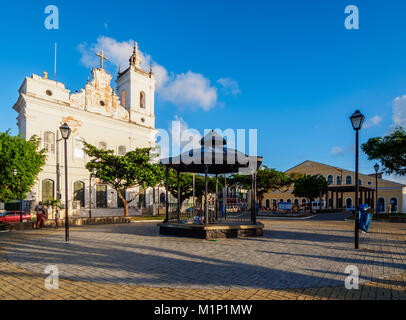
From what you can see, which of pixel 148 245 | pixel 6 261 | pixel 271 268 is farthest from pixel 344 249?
pixel 6 261

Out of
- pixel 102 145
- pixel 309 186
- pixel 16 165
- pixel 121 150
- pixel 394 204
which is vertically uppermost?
pixel 102 145

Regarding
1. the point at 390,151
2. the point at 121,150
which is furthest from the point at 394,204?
the point at 121,150

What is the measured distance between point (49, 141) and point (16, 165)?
5.98m

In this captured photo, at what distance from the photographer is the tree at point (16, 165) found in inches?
834

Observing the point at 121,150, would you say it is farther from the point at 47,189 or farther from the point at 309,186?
the point at 309,186

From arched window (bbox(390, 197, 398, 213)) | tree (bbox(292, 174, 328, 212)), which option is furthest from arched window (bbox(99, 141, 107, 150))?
arched window (bbox(390, 197, 398, 213))

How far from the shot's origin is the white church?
85.3ft

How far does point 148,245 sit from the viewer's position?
862cm

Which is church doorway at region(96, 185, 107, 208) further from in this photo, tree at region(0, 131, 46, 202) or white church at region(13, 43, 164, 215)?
tree at region(0, 131, 46, 202)

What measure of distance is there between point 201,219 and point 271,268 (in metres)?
5.91

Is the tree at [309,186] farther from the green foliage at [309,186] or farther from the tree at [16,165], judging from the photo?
the tree at [16,165]

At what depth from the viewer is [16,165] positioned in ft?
70.6

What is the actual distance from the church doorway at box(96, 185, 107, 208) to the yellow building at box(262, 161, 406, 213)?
28879 mm

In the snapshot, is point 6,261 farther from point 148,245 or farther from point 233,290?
point 233,290
